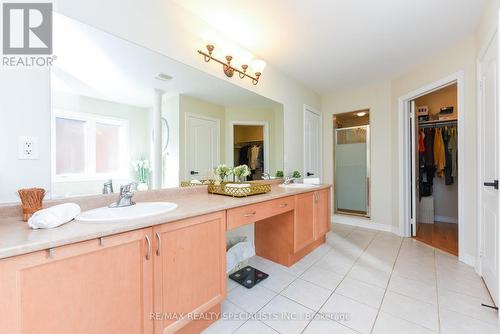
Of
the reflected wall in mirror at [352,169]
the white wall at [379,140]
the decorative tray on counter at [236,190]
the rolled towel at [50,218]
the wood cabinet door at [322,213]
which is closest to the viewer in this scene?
the rolled towel at [50,218]

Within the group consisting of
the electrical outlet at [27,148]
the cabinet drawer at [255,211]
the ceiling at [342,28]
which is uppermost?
the ceiling at [342,28]

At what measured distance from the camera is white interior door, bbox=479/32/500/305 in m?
1.47

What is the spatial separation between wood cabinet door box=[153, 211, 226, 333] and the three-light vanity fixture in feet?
4.68

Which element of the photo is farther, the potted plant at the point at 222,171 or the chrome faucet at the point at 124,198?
the potted plant at the point at 222,171

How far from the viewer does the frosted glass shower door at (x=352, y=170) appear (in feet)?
11.6

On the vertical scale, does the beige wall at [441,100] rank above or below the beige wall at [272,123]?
above

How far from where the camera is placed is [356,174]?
143 inches

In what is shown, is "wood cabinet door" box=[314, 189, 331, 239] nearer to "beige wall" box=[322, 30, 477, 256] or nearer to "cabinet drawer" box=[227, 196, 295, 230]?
"cabinet drawer" box=[227, 196, 295, 230]

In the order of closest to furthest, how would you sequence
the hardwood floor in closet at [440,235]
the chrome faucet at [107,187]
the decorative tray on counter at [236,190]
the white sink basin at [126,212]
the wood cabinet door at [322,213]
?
the white sink basin at [126,212]
the chrome faucet at [107,187]
the decorative tray on counter at [236,190]
the wood cabinet door at [322,213]
the hardwood floor in closet at [440,235]

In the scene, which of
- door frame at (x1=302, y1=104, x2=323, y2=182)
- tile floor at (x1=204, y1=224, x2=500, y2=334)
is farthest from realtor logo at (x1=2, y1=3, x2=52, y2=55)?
door frame at (x1=302, y1=104, x2=323, y2=182)

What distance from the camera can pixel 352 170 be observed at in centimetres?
368

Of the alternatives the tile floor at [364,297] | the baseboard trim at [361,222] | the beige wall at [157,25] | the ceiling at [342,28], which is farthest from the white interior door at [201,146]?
the baseboard trim at [361,222]

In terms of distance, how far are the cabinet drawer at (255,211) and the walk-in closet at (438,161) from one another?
2706 millimetres

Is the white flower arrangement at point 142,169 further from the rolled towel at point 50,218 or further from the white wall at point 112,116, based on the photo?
the rolled towel at point 50,218
